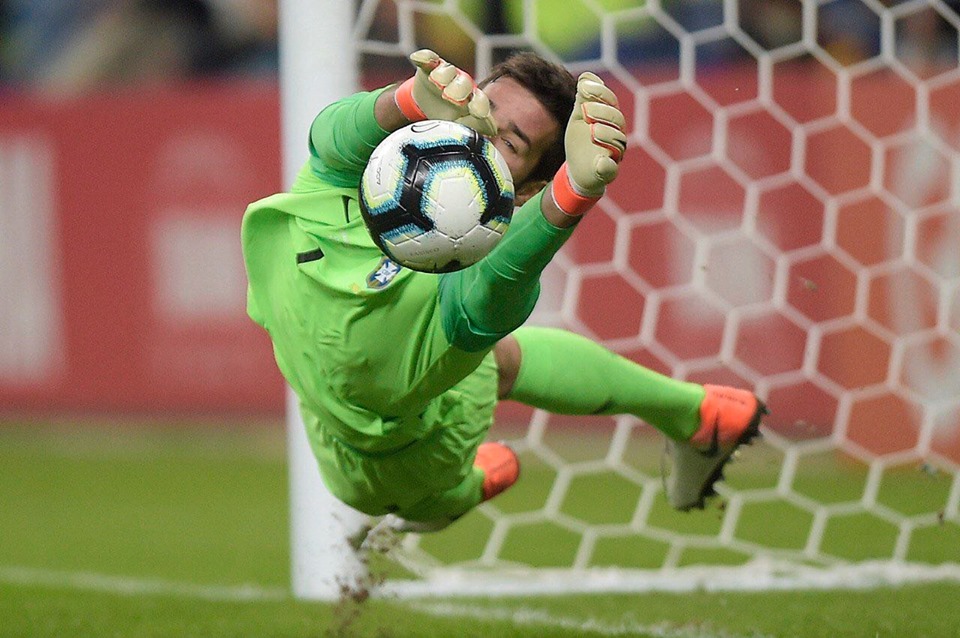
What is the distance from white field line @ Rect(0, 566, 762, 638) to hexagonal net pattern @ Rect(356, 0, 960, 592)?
0.40 m

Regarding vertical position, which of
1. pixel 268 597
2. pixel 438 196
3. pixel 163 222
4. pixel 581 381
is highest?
pixel 438 196

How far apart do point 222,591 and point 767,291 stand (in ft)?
9.69

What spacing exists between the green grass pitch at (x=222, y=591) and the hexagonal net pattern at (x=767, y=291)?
363mm

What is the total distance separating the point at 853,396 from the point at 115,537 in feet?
9.10

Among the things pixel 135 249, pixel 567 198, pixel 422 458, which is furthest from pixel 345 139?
pixel 135 249

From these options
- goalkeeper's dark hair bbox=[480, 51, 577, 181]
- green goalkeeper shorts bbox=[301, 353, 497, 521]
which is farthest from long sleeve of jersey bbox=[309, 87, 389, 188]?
green goalkeeper shorts bbox=[301, 353, 497, 521]

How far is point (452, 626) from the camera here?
133 inches

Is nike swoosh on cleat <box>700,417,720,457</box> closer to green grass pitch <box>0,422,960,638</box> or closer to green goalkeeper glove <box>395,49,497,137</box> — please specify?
green grass pitch <box>0,422,960,638</box>

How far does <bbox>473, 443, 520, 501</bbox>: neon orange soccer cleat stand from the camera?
11.0 feet

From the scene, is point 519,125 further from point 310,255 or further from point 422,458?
point 422,458

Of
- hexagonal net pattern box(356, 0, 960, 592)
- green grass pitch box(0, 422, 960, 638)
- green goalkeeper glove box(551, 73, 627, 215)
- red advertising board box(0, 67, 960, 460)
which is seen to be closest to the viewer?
green goalkeeper glove box(551, 73, 627, 215)

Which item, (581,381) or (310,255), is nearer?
(310,255)

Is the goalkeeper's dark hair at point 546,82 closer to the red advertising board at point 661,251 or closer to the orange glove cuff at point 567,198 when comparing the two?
the orange glove cuff at point 567,198

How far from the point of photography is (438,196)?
2.35 meters
